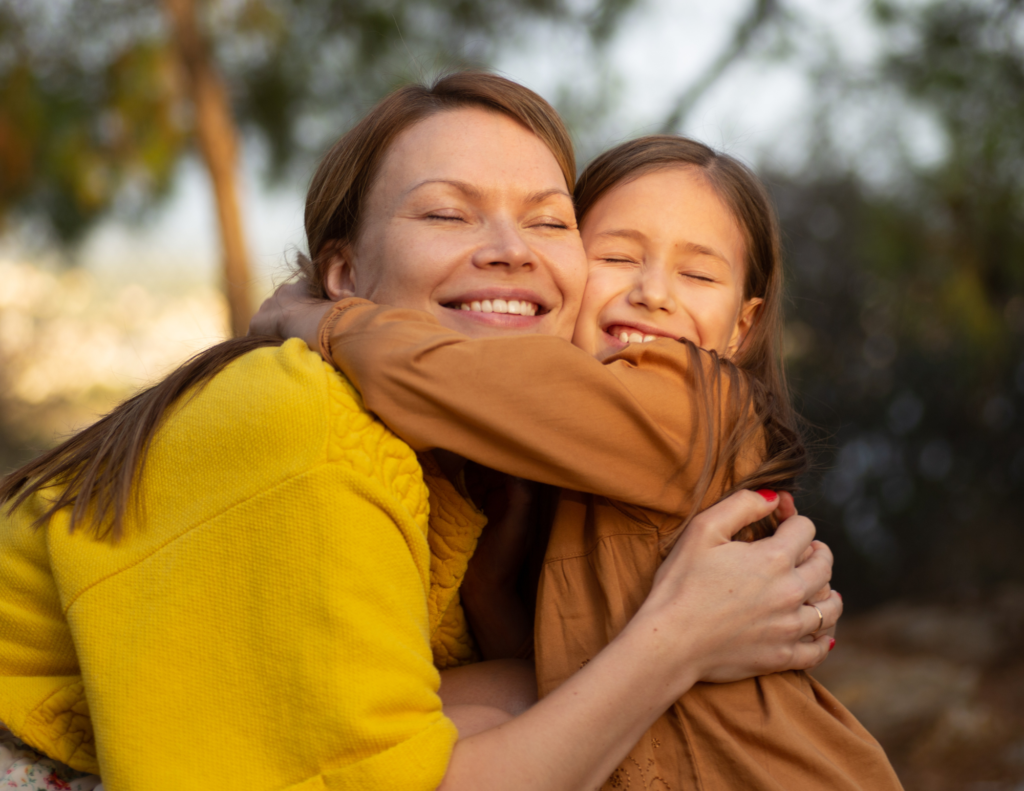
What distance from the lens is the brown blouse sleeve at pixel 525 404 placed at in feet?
5.65

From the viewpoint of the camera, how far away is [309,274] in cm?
252

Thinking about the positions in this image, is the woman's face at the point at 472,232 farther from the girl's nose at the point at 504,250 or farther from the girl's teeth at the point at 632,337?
the girl's teeth at the point at 632,337

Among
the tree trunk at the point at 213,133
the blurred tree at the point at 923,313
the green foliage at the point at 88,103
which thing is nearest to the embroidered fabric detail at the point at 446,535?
the blurred tree at the point at 923,313

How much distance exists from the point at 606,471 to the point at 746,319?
1.15m

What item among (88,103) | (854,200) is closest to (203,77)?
(88,103)

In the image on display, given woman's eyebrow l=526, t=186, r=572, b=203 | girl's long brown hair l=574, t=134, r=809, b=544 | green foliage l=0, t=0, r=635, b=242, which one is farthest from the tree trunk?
woman's eyebrow l=526, t=186, r=572, b=203

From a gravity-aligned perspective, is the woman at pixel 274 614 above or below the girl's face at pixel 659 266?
below

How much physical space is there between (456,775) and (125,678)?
565mm

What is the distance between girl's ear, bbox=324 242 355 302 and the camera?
2430 mm

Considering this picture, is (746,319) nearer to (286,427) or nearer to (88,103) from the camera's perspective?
(286,427)

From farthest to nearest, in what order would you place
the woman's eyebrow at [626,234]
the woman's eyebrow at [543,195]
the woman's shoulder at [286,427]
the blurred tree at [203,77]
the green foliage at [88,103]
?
the green foliage at [88,103]
the blurred tree at [203,77]
the woman's eyebrow at [626,234]
the woman's eyebrow at [543,195]
the woman's shoulder at [286,427]

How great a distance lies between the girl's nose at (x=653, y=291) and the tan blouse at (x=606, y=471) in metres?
0.37

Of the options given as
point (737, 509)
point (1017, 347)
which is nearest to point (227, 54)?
point (1017, 347)

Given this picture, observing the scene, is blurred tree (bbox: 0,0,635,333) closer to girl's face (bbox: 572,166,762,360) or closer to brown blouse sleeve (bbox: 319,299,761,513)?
girl's face (bbox: 572,166,762,360)
